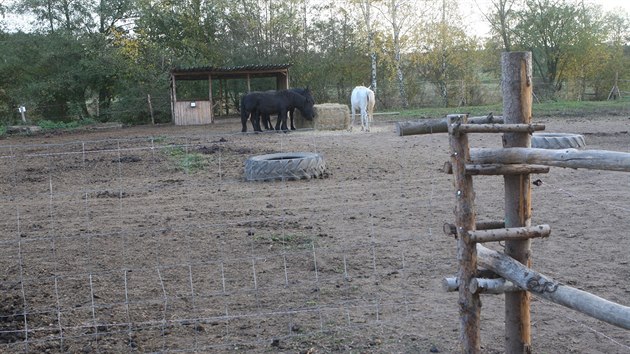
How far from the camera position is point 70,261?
621 cm

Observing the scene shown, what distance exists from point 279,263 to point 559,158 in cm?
347

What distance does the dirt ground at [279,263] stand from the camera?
14.3 feet

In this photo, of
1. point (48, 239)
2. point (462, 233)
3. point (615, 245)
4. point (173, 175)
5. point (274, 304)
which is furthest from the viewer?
point (173, 175)

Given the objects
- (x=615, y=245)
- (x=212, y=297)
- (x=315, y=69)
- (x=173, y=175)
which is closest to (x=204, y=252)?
(x=212, y=297)

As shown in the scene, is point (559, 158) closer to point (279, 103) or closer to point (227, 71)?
point (279, 103)

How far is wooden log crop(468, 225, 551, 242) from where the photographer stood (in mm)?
3432

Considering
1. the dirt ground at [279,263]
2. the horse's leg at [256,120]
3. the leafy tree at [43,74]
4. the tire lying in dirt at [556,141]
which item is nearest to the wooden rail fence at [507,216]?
the dirt ground at [279,263]

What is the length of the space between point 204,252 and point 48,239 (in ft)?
6.61

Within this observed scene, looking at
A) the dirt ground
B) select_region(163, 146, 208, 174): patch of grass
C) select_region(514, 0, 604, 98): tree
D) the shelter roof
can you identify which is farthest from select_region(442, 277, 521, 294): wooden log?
select_region(514, 0, 604, 98): tree

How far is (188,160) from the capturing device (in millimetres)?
13398

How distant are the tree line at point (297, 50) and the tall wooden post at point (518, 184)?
29253mm

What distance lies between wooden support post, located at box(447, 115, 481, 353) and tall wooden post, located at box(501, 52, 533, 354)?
0.79 ft

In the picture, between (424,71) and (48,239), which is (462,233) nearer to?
(48,239)

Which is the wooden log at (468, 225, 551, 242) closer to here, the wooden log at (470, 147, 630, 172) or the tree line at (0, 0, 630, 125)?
the wooden log at (470, 147, 630, 172)
